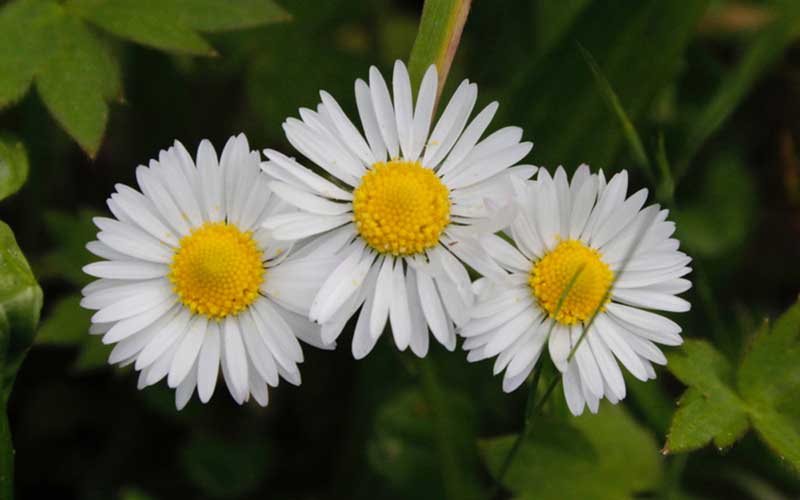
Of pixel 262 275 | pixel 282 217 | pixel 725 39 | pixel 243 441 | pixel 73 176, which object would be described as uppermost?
pixel 725 39

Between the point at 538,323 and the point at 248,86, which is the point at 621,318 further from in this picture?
the point at 248,86

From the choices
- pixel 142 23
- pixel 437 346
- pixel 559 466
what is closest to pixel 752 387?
pixel 559 466

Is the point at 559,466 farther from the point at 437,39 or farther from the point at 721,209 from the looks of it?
the point at 721,209

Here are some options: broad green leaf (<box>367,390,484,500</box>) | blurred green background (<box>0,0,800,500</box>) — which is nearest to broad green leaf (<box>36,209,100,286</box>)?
blurred green background (<box>0,0,800,500</box>)

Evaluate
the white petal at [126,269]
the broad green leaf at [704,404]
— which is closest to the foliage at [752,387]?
the broad green leaf at [704,404]

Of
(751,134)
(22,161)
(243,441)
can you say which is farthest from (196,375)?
(751,134)
